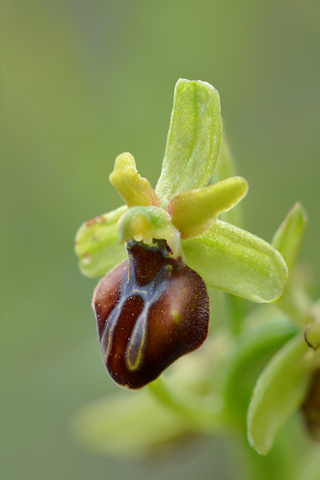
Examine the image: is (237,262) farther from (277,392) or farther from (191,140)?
(277,392)

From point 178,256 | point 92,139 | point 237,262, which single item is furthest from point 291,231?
point 92,139

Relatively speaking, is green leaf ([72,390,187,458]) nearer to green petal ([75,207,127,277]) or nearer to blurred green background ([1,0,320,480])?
green petal ([75,207,127,277])

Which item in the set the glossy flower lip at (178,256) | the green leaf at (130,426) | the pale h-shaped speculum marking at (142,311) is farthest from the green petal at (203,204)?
the green leaf at (130,426)

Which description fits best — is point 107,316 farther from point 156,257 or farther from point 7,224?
point 7,224

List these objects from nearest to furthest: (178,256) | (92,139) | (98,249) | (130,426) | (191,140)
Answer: (178,256), (191,140), (98,249), (130,426), (92,139)

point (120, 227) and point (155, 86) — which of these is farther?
point (155, 86)

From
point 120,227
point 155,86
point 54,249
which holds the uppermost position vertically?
point 120,227

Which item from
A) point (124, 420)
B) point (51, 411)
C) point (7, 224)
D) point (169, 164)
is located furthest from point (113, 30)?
point (169, 164)
